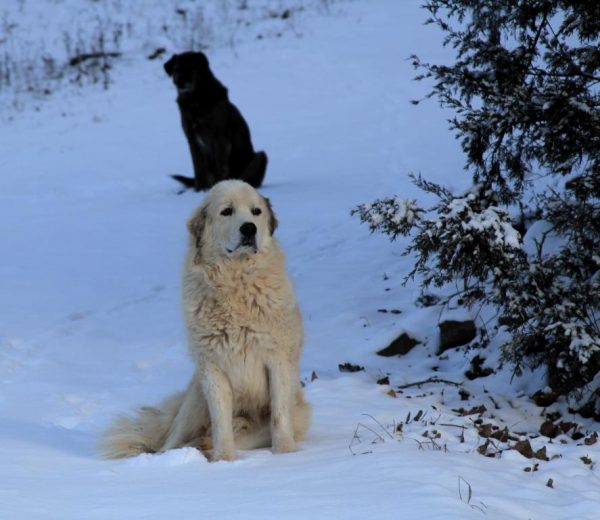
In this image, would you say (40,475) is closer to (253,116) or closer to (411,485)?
(411,485)

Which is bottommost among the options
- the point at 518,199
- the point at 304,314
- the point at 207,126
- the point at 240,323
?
the point at 304,314

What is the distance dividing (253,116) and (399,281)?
8.31 m

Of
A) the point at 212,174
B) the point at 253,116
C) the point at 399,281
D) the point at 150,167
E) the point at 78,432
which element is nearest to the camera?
the point at 78,432

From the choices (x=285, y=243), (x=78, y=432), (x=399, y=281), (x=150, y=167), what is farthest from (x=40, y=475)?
(x=150, y=167)

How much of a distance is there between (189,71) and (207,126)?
2.40ft

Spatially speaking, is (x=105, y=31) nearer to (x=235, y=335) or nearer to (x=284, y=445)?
(x=235, y=335)

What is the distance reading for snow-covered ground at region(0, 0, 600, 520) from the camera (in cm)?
381

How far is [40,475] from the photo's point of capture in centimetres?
420

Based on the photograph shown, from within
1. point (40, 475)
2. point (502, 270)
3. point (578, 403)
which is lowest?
point (578, 403)

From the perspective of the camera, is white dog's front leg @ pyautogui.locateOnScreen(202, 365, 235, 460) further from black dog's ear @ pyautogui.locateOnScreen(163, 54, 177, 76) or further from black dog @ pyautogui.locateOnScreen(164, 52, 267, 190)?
black dog's ear @ pyautogui.locateOnScreen(163, 54, 177, 76)

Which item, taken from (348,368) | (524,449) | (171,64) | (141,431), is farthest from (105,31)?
(524,449)

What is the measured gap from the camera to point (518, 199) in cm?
623

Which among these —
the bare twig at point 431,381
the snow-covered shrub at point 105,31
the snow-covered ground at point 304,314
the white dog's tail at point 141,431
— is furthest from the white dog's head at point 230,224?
the snow-covered shrub at point 105,31

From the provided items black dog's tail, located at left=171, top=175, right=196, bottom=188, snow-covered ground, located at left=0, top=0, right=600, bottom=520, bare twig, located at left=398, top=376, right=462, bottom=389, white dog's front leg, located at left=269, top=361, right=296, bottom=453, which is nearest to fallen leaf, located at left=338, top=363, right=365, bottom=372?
snow-covered ground, located at left=0, top=0, right=600, bottom=520
